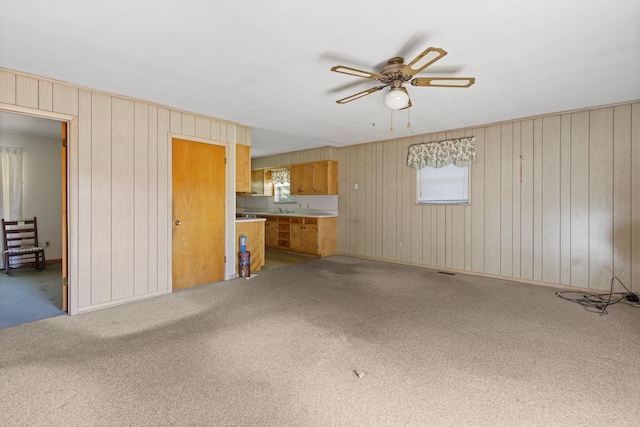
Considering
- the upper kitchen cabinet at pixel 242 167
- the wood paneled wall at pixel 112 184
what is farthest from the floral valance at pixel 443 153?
the wood paneled wall at pixel 112 184

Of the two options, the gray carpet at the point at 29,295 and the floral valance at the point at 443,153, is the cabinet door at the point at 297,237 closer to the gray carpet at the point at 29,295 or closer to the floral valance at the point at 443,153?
the floral valance at the point at 443,153

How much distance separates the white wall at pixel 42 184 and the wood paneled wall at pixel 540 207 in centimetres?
627

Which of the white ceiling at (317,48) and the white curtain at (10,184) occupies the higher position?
the white ceiling at (317,48)

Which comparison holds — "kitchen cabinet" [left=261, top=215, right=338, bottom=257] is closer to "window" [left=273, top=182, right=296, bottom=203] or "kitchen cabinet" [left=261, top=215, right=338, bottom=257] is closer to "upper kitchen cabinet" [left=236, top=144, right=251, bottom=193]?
"window" [left=273, top=182, right=296, bottom=203]

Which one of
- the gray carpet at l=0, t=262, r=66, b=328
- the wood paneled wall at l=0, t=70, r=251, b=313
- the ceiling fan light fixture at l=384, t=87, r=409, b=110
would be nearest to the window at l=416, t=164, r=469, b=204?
the ceiling fan light fixture at l=384, t=87, r=409, b=110

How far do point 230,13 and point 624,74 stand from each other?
11.6 ft

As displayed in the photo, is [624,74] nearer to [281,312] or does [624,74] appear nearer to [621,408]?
[621,408]

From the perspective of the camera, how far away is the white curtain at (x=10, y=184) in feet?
16.9

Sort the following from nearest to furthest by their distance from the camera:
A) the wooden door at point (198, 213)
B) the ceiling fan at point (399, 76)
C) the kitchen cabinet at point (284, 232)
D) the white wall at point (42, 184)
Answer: the ceiling fan at point (399, 76), the wooden door at point (198, 213), the white wall at point (42, 184), the kitchen cabinet at point (284, 232)

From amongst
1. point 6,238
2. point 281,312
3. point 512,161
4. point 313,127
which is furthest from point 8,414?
point 512,161

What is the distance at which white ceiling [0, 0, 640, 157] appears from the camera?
191 cm

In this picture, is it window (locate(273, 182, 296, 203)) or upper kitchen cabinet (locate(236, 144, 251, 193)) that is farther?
window (locate(273, 182, 296, 203))

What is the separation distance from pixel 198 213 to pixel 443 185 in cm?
396

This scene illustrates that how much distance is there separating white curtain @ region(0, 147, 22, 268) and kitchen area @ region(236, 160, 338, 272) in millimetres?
3702
